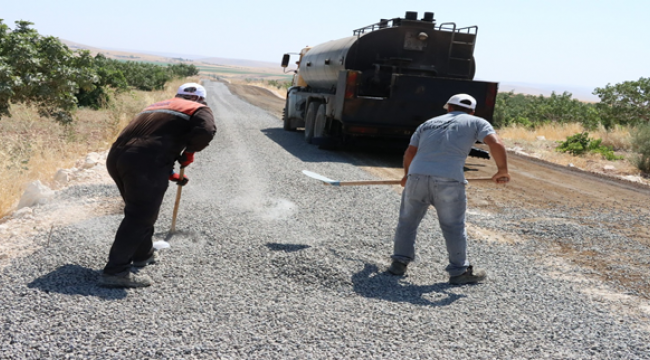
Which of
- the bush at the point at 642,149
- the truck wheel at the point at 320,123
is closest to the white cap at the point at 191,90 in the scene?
the truck wheel at the point at 320,123

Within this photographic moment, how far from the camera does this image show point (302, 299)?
4.25 m

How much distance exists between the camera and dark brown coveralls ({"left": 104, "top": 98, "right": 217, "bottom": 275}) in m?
4.27

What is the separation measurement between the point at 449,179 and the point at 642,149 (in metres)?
10.5

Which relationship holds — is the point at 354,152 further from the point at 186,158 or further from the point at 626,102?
the point at 626,102

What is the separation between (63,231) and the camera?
18.1 feet

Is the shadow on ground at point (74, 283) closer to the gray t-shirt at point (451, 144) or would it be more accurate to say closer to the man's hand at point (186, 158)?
the man's hand at point (186, 158)

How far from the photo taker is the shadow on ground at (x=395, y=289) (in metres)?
4.43

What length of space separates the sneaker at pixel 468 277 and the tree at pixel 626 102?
16.4 metres

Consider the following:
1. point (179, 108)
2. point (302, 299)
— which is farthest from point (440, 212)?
point (179, 108)

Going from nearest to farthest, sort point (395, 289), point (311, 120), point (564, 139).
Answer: point (395, 289), point (311, 120), point (564, 139)

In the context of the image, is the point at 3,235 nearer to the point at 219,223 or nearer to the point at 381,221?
the point at 219,223

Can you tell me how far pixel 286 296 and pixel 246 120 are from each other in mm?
16171

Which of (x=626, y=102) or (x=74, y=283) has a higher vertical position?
(x=626, y=102)

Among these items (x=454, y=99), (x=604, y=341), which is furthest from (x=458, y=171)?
(x=604, y=341)
